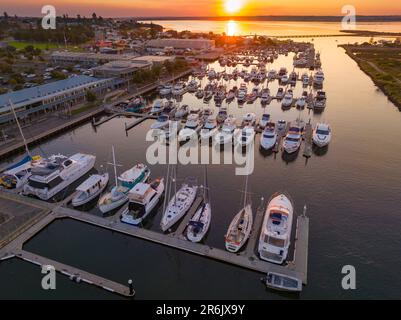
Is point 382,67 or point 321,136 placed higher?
point 382,67

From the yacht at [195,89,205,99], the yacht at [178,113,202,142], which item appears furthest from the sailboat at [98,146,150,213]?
the yacht at [195,89,205,99]

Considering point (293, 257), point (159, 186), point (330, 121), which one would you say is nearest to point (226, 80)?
point (330, 121)

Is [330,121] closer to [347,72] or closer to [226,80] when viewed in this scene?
[226,80]

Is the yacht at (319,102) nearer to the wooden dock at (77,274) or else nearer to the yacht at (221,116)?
the yacht at (221,116)

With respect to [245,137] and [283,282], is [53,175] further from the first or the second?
[245,137]

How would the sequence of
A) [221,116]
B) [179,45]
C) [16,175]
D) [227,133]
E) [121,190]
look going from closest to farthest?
1. [121,190]
2. [16,175]
3. [227,133]
4. [221,116]
5. [179,45]

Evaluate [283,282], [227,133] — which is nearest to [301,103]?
[227,133]

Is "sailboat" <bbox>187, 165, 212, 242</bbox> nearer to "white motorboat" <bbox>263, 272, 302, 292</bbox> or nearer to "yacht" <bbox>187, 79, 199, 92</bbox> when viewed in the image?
"white motorboat" <bbox>263, 272, 302, 292</bbox>
